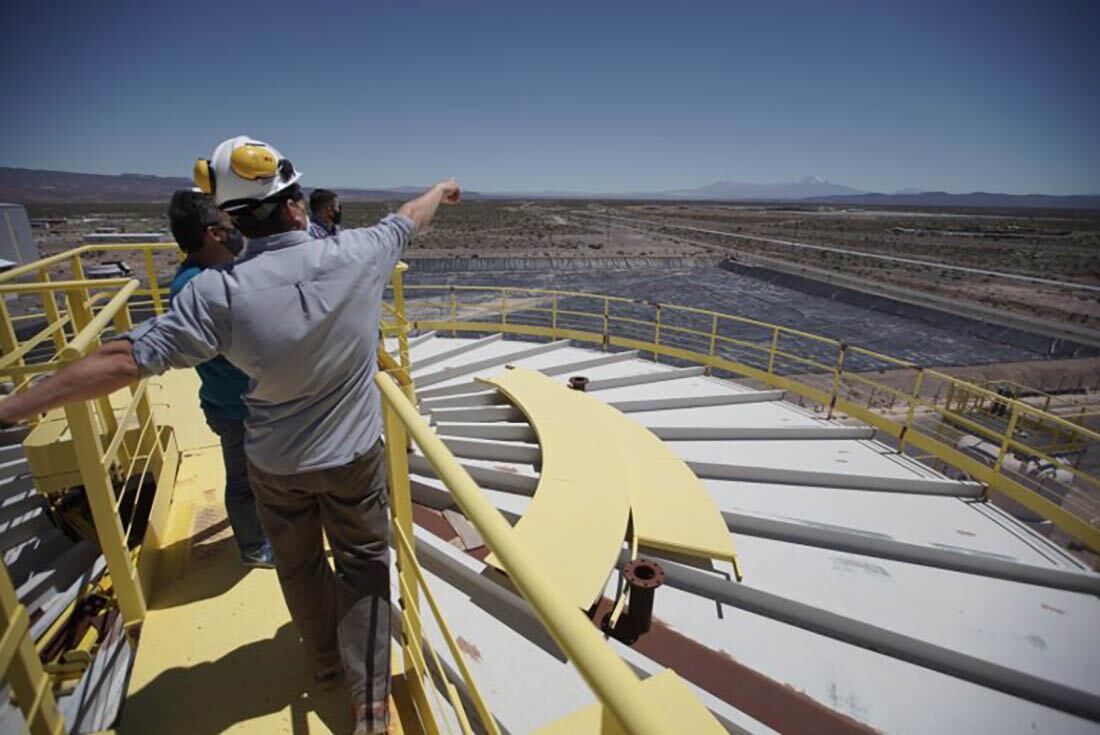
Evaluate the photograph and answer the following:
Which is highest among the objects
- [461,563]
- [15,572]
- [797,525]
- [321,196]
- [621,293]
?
[321,196]

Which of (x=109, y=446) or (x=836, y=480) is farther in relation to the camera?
(x=836, y=480)

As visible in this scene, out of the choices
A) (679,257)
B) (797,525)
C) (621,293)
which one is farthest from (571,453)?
(679,257)

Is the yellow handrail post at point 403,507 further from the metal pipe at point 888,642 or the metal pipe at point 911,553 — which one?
the metal pipe at point 911,553

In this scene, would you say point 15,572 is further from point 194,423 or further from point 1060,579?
point 1060,579

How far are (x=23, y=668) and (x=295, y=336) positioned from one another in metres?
1.42

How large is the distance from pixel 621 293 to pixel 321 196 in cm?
3332

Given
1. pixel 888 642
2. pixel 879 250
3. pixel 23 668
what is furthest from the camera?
pixel 879 250

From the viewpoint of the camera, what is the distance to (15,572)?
3484 mm

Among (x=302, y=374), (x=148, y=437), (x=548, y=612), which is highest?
(x=302, y=374)

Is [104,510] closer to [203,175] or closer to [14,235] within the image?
[203,175]

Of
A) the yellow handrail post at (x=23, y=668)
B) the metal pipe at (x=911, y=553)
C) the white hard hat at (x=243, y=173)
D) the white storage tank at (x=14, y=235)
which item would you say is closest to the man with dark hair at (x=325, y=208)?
the white hard hat at (x=243, y=173)

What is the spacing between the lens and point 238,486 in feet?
10.6

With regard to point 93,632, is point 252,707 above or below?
above

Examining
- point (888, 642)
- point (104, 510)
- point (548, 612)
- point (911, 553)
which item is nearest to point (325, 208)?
point (104, 510)
